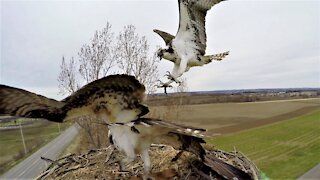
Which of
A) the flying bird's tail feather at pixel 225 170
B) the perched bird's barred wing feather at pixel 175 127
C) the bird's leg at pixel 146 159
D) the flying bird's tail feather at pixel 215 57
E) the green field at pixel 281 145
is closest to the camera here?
the perched bird's barred wing feather at pixel 175 127

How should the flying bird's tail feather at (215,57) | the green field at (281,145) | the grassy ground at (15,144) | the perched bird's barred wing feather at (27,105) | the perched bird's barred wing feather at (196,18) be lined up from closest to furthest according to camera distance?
1. the perched bird's barred wing feather at (27,105)
2. the perched bird's barred wing feather at (196,18)
3. the flying bird's tail feather at (215,57)
4. the green field at (281,145)
5. the grassy ground at (15,144)

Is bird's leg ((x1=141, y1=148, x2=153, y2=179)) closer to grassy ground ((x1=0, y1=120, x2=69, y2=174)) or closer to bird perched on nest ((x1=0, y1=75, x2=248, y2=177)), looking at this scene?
bird perched on nest ((x1=0, y1=75, x2=248, y2=177))

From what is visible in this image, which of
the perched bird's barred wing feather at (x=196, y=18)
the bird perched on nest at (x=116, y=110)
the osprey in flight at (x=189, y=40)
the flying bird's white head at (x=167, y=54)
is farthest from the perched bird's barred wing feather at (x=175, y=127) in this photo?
the perched bird's barred wing feather at (x=196, y=18)

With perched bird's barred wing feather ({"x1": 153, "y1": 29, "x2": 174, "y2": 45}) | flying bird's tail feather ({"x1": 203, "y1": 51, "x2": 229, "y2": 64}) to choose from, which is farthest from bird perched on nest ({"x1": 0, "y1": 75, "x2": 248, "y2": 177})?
perched bird's barred wing feather ({"x1": 153, "y1": 29, "x2": 174, "y2": 45})

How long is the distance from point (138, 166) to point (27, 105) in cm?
119

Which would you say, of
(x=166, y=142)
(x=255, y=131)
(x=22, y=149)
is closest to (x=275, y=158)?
(x=255, y=131)

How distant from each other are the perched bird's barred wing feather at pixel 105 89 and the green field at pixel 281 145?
8.60m

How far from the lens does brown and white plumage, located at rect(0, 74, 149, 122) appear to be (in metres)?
1.59

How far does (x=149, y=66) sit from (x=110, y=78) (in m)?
5.12

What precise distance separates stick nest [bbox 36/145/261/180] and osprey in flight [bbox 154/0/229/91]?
637 millimetres

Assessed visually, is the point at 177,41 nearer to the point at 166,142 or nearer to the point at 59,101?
the point at 166,142

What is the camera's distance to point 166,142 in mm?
2178

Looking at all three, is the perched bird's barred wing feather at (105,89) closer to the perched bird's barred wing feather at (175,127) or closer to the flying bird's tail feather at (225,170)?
the perched bird's barred wing feather at (175,127)

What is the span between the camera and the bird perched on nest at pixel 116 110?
161 cm
